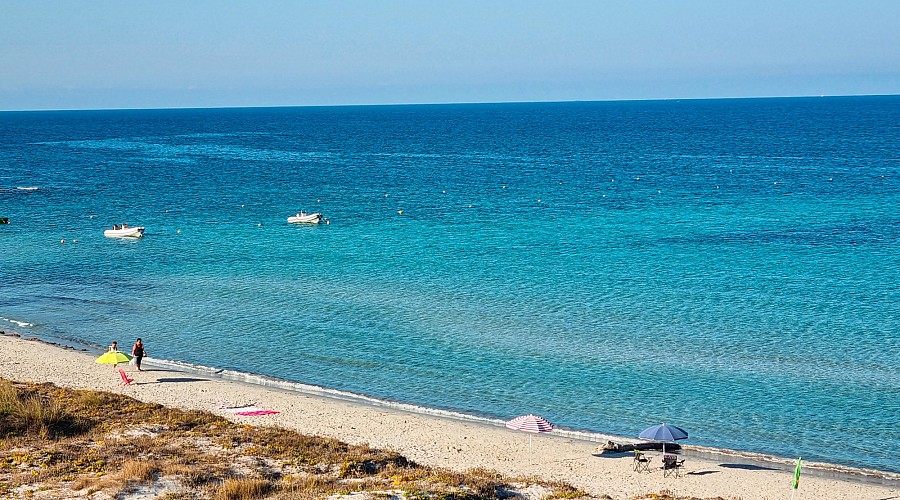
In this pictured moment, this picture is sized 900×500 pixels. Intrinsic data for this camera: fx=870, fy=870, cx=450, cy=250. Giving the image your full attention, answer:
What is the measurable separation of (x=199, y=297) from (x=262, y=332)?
786cm

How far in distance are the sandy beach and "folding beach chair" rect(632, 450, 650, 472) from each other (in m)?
0.21

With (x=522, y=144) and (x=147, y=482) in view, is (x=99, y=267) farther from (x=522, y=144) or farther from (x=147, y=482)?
(x=522, y=144)

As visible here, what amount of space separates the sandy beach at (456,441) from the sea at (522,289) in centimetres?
135

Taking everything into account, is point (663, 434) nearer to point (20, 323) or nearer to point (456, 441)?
point (456, 441)

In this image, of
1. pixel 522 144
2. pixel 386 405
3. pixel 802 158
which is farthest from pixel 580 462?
pixel 522 144

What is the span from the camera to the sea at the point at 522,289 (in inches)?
1212

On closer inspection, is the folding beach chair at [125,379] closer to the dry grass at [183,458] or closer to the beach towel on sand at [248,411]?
the beach towel on sand at [248,411]

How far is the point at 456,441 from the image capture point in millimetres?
26625

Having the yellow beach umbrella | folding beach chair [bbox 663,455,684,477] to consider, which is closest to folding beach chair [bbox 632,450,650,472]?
folding beach chair [bbox 663,455,684,477]

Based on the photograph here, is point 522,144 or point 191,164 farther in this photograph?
point 522,144

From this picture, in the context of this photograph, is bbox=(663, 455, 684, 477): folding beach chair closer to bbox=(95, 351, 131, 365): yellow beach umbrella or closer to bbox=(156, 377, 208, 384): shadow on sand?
bbox=(156, 377, 208, 384): shadow on sand

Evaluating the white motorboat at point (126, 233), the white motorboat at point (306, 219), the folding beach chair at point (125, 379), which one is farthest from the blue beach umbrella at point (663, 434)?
the white motorboat at point (126, 233)

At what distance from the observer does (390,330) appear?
38781 mm

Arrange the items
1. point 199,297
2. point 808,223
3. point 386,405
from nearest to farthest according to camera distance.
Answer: point 386,405 → point 199,297 → point 808,223
